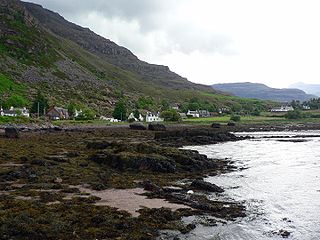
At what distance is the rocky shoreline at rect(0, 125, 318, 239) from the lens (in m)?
20.6

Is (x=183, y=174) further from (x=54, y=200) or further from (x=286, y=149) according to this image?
(x=286, y=149)

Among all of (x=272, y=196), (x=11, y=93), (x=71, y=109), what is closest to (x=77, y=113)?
(x=71, y=109)

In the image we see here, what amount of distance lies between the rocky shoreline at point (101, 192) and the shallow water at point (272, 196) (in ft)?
5.00

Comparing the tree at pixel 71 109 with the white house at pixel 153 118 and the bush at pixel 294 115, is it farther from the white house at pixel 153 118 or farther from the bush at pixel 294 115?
the bush at pixel 294 115

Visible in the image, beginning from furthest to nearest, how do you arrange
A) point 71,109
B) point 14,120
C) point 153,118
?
point 153,118, point 71,109, point 14,120

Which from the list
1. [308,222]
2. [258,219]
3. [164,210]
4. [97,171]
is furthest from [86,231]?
[97,171]

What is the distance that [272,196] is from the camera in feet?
103

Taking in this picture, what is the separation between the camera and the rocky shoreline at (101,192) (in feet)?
67.6

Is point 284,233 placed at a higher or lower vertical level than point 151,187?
lower

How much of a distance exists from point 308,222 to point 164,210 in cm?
922

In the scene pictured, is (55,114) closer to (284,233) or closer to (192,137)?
(192,137)

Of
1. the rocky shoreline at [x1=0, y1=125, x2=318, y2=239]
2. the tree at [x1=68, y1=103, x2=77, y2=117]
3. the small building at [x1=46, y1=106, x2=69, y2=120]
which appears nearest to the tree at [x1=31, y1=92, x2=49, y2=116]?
the small building at [x1=46, y1=106, x2=69, y2=120]

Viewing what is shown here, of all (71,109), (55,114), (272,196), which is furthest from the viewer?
(71,109)

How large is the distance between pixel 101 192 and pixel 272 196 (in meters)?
14.1
